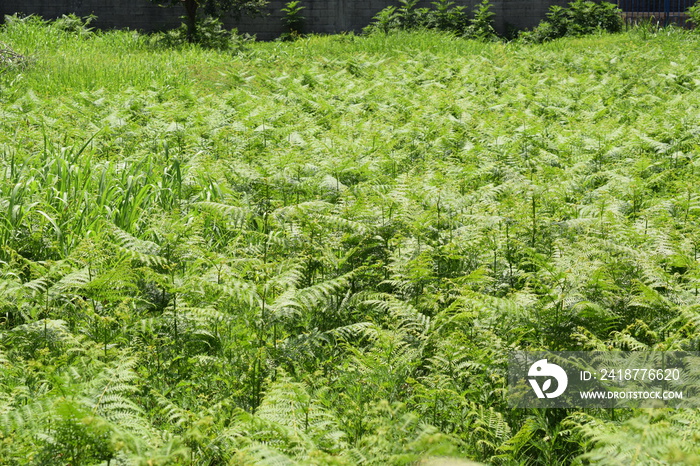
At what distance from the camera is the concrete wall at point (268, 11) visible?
72.8ft

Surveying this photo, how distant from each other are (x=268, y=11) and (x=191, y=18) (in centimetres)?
441

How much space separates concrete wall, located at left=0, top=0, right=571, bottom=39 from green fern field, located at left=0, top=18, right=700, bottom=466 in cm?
1403

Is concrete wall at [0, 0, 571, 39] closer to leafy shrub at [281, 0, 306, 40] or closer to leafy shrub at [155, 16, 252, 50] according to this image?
leafy shrub at [281, 0, 306, 40]

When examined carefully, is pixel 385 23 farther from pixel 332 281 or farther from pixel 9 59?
pixel 332 281

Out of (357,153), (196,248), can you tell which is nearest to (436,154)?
(357,153)

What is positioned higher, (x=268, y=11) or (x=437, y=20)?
(x=268, y=11)

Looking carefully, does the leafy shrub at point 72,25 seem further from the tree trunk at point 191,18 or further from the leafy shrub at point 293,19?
the leafy shrub at point 293,19

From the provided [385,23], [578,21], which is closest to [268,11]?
[385,23]

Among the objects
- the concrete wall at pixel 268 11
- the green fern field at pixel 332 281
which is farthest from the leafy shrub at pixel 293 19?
the green fern field at pixel 332 281

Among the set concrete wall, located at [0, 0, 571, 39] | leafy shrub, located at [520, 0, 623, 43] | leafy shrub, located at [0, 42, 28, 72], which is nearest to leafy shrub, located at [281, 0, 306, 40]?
concrete wall, located at [0, 0, 571, 39]

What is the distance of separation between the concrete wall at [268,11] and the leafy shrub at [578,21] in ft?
4.33

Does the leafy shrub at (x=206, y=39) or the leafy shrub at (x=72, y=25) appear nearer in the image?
the leafy shrub at (x=206, y=39)

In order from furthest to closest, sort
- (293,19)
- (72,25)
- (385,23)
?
(293,19) → (385,23) → (72,25)

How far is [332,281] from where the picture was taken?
3795 mm
